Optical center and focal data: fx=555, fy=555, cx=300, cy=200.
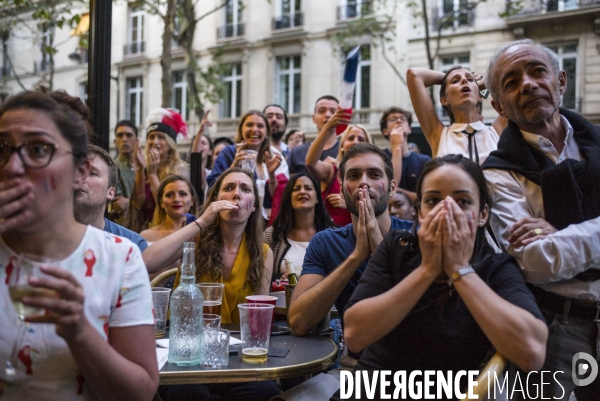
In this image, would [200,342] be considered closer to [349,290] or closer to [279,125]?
[349,290]

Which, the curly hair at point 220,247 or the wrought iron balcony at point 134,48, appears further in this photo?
the wrought iron balcony at point 134,48

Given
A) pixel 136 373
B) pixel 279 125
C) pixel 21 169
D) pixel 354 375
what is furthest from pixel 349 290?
pixel 279 125

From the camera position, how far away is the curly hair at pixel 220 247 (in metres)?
3.53

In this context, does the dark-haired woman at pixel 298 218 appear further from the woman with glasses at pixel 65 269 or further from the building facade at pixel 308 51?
the building facade at pixel 308 51

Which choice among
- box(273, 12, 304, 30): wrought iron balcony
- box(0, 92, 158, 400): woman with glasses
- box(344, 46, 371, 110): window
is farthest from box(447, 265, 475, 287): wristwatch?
box(273, 12, 304, 30): wrought iron balcony

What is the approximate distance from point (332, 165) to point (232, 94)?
18.7 metres

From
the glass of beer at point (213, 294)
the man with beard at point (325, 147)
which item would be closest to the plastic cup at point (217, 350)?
the glass of beer at point (213, 294)

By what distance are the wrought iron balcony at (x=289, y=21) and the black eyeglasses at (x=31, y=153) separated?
21.3 m

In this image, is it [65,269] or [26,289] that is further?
[65,269]

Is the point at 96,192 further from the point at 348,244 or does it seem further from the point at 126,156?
the point at 126,156

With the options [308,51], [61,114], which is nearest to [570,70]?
[308,51]

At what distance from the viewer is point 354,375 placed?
8.02ft

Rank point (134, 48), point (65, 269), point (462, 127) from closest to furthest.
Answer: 1. point (65, 269)
2. point (462, 127)
3. point (134, 48)

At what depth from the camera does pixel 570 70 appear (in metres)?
17.2
